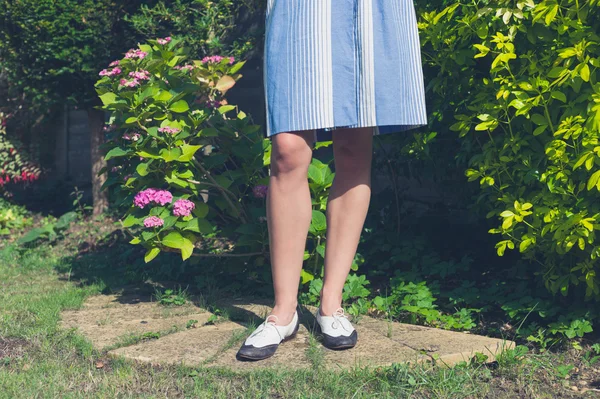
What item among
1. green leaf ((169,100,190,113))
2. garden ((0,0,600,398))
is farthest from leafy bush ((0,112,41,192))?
green leaf ((169,100,190,113))

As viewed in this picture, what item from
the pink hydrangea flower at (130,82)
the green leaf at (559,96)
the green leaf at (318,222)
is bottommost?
the green leaf at (318,222)

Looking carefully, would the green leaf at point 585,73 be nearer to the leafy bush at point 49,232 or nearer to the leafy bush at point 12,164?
the leafy bush at point 49,232

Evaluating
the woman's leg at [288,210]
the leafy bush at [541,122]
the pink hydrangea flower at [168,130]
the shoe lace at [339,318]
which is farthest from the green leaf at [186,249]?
the leafy bush at [541,122]

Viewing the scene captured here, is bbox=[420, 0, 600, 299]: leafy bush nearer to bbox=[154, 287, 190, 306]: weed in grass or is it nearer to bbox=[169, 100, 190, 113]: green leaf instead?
bbox=[169, 100, 190, 113]: green leaf

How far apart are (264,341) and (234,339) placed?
24 cm

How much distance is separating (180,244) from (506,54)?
1.52m

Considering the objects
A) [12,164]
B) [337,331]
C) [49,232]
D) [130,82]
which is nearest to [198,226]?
[130,82]

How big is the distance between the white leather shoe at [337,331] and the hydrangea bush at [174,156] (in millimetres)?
819

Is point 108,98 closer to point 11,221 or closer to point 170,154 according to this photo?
point 170,154

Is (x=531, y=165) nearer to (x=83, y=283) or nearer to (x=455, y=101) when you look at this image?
(x=455, y=101)

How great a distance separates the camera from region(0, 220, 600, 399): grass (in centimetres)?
223

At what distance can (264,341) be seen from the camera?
244 centimetres

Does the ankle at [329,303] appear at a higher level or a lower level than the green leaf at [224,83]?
lower

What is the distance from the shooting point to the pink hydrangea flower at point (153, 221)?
3074mm
